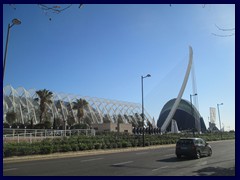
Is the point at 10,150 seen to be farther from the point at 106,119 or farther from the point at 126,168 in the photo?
the point at 106,119

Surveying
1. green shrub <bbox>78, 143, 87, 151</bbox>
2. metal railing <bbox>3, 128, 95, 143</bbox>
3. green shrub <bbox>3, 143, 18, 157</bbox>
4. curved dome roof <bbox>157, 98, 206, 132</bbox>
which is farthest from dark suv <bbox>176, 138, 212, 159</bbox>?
curved dome roof <bbox>157, 98, 206, 132</bbox>

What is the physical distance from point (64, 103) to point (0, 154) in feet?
377

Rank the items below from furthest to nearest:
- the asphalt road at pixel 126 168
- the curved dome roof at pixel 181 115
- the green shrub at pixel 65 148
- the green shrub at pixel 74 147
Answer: the curved dome roof at pixel 181 115 < the green shrub at pixel 74 147 < the green shrub at pixel 65 148 < the asphalt road at pixel 126 168

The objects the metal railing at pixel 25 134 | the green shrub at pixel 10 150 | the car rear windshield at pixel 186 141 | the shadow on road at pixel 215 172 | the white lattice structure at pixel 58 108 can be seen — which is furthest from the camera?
the white lattice structure at pixel 58 108

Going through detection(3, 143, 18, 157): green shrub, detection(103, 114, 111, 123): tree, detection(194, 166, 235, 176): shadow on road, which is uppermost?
detection(194, 166, 235, 176): shadow on road

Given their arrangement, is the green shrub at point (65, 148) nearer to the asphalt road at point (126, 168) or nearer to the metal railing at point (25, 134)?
the metal railing at point (25, 134)

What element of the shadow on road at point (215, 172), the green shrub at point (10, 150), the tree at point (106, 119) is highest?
the shadow on road at point (215, 172)

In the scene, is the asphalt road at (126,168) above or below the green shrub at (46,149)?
above

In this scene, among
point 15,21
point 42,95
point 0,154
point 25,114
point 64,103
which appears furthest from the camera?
point 64,103

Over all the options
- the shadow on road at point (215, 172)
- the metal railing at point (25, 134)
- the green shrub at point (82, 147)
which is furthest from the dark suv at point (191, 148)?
the metal railing at point (25, 134)

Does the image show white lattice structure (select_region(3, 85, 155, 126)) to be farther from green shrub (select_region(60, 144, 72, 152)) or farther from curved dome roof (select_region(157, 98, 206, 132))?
green shrub (select_region(60, 144, 72, 152))
